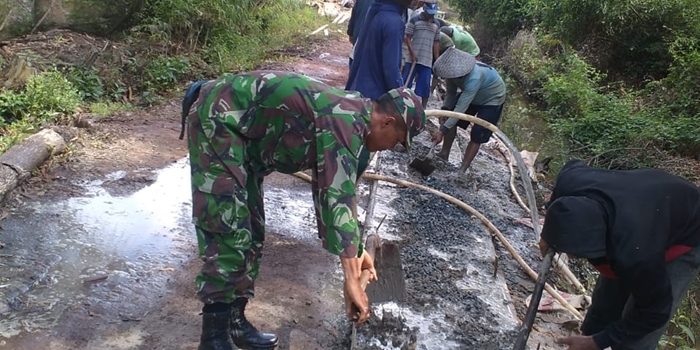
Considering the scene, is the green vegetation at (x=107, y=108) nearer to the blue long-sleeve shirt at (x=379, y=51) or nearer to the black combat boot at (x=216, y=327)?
the blue long-sleeve shirt at (x=379, y=51)

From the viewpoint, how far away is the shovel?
6.37m

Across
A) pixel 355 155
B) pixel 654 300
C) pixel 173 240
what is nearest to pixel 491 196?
pixel 173 240

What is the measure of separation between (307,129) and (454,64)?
3939 mm

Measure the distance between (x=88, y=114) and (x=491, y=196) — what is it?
14.9 ft

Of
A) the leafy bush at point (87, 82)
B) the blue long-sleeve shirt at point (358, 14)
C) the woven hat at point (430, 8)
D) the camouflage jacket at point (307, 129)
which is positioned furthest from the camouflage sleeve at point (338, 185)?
the leafy bush at point (87, 82)

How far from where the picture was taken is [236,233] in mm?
2453

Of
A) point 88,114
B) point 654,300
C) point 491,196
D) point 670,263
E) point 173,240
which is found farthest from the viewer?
point 491,196

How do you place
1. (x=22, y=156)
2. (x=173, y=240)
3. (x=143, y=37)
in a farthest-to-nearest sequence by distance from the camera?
(x=143, y=37) → (x=22, y=156) → (x=173, y=240)

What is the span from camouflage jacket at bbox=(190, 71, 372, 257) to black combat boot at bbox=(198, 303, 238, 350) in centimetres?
67

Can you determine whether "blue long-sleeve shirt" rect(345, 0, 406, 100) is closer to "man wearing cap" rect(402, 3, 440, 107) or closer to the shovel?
"man wearing cap" rect(402, 3, 440, 107)

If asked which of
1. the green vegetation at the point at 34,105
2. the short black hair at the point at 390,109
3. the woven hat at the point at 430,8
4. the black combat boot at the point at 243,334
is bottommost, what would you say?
the green vegetation at the point at 34,105

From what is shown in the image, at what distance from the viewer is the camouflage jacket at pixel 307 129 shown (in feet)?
6.95

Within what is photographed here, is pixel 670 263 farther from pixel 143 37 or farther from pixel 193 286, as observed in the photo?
pixel 143 37

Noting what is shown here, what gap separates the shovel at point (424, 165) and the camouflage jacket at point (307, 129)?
401 cm
